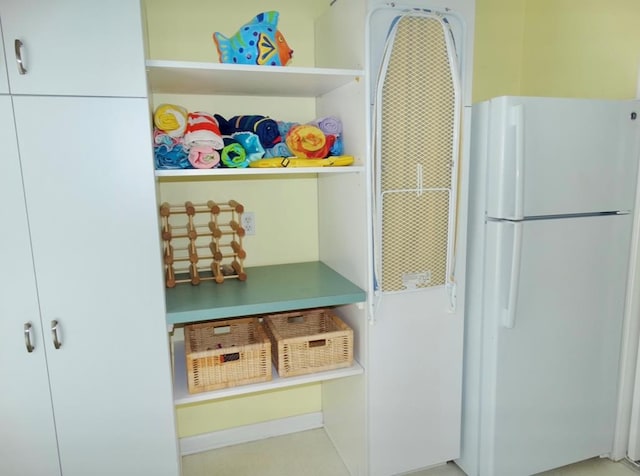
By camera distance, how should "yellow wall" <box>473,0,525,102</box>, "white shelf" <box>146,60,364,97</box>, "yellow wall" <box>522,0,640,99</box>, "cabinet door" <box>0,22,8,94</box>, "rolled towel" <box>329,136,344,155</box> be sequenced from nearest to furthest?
"cabinet door" <box>0,22,8,94</box>
"white shelf" <box>146,60,364,97</box>
"rolled towel" <box>329,136,344,155</box>
"yellow wall" <box>522,0,640,99</box>
"yellow wall" <box>473,0,525,102</box>

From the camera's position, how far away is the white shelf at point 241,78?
1.63 meters

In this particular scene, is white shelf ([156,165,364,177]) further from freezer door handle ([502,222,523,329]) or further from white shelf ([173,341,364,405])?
white shelf ([173,341,364,405])

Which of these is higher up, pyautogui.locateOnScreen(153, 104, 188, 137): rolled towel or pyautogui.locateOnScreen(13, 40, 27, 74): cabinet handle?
pyautogui.locateOnScreen(13, 40, 27, 74): cabinet handle

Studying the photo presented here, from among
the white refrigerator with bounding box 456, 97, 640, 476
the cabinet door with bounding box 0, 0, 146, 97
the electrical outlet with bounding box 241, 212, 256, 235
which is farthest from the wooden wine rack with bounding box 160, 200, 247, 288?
the white refrigerator with bounding box 456, 97, 640, 476

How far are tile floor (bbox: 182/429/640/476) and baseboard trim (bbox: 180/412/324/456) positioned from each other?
1.1 inches

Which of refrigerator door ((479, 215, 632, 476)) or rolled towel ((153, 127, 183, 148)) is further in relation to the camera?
refrigerator door ((479, 215, 632, 476))

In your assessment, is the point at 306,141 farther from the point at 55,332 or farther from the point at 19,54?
the point at 55,332

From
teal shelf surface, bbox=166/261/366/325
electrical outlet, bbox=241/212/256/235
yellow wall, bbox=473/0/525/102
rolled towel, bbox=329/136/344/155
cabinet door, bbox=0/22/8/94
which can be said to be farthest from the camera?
yellow wall, bbox=473/0/525/102

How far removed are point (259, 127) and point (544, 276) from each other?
52.0 inches

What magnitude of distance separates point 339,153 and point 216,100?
26.2 inches

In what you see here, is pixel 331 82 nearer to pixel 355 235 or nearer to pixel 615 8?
pixel 355 235

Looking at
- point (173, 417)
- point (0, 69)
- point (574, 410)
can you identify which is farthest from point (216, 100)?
point (574, 410)

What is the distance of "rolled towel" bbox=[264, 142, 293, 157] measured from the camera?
1.89 meters

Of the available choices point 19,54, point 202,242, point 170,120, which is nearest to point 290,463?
point 202,242
